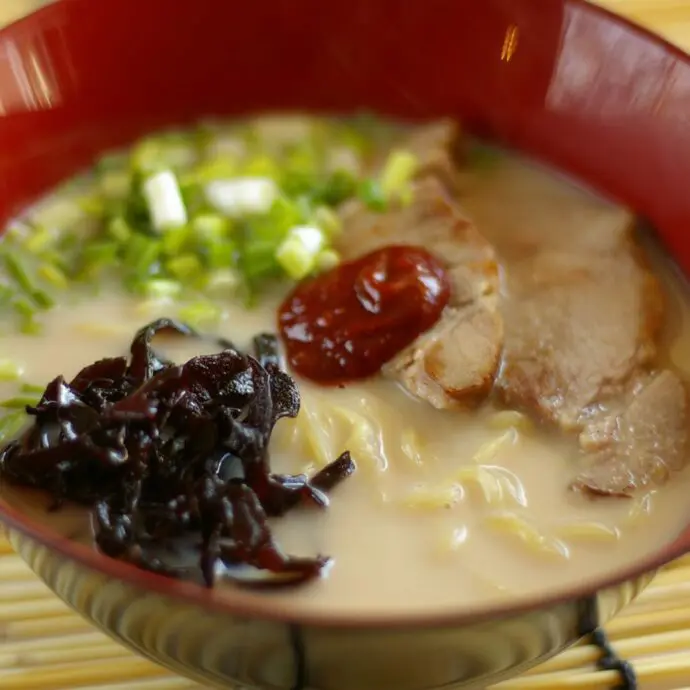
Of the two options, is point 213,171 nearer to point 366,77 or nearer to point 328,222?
point 328,222

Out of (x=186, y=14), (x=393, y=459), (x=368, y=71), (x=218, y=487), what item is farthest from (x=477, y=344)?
(x=186, y=14)

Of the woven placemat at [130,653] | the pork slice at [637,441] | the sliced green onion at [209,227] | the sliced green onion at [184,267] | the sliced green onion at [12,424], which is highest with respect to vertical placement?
the sliced green onion at [209,227]

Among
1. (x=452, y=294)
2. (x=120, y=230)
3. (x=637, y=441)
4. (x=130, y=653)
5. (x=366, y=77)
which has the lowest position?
(x=130, y=653)

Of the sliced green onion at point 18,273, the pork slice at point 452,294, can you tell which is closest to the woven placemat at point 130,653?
the pork slice at point 452,294

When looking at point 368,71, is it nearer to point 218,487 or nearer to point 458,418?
point 458,418

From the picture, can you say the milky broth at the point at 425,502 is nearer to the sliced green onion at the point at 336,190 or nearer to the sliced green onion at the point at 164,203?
the sliced green onion at the point at 164,203

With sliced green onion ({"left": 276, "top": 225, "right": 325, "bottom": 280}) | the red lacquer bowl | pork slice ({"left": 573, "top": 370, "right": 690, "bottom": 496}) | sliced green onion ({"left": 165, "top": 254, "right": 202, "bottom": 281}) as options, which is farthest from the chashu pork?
sliced green onion ({"left": 165, "top": 254, "right": 202, "bottom": 281})

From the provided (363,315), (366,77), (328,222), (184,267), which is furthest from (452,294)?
(366,77)
